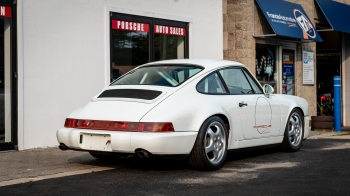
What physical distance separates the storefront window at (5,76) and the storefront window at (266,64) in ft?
24.8

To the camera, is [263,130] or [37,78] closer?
[263,130]

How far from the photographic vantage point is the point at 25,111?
10.1 metres

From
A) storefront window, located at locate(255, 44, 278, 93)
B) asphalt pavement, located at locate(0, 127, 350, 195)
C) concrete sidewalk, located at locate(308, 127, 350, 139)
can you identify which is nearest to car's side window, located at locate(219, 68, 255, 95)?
asphalt pavement, located at locate(0, 127, 350, 195)

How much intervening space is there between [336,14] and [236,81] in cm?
1077

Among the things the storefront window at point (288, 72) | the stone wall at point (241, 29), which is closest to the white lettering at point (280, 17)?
the stone wall at point (241, 29)

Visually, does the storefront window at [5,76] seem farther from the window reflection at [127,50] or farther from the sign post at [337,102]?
the sign post at [337,102]

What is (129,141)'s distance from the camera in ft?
23.1

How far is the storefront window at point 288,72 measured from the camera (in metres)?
17.0

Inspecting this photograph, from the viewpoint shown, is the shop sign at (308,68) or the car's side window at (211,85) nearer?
the car's side window at (211,85)

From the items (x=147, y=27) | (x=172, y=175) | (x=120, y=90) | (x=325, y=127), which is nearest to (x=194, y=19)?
(x=147, y=27)

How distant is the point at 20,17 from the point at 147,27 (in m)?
3.28

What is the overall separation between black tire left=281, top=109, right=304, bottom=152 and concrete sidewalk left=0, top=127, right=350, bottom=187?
238 centimetres

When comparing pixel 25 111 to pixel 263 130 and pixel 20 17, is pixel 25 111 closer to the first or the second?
pixel 20 17

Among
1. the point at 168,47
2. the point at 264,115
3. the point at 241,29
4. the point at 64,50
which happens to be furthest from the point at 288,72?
the point at 264,115
